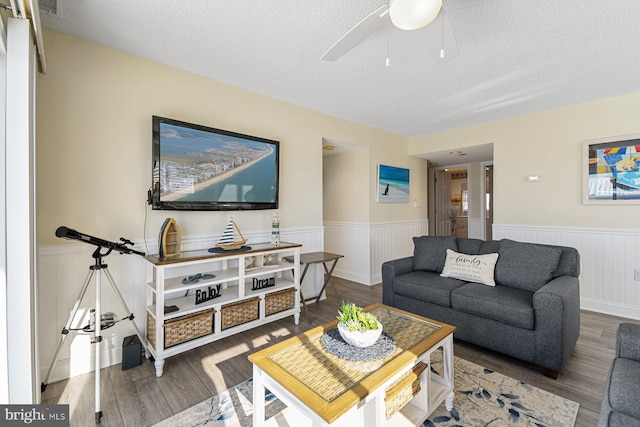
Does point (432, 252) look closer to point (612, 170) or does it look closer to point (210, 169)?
point (612, 170)

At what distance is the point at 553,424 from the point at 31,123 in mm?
3293

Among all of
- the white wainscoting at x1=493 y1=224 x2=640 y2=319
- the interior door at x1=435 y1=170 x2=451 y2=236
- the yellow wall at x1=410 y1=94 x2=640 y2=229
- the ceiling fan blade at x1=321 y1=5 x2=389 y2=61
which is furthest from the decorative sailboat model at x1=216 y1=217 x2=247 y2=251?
the interior door at x1=435 y1=170 x2=451 y2=236

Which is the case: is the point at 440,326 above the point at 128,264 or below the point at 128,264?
below

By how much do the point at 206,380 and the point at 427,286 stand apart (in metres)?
2.01

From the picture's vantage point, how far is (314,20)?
6.18ft

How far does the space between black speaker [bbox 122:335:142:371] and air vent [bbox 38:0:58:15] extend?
91.9 inches

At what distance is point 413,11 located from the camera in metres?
1.26

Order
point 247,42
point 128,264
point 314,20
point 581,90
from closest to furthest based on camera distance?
point 314,20 → point 247,42 → point 128,264 → point 581,90

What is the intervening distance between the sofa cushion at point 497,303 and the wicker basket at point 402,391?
1030 mm

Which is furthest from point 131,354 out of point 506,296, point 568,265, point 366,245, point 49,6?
point 568,265

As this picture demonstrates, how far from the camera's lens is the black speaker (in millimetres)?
2105

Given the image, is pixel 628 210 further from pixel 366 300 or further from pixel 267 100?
pixel 267 100

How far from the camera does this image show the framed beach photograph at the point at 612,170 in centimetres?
306

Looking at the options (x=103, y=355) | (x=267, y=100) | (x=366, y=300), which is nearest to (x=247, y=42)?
(x=267, y=100)
